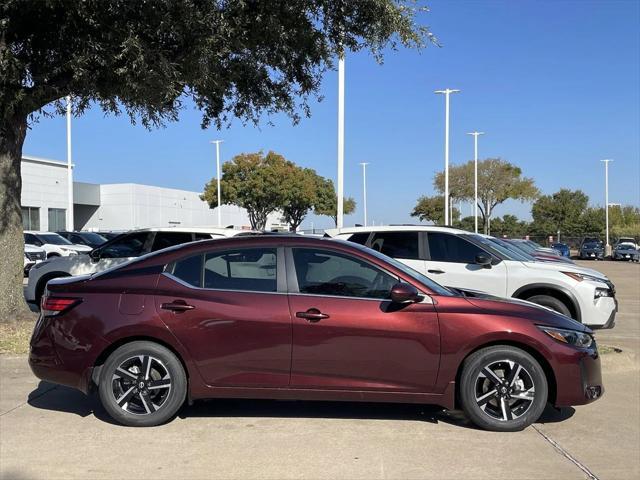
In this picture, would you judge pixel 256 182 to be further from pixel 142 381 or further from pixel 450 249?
pixel 142 381

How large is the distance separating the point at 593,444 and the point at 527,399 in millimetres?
658

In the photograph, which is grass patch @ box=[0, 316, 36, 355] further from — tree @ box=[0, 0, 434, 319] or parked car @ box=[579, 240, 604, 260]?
parked car @ box=[579, 240, 604, 260]

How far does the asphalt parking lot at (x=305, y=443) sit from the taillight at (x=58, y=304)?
0.99m

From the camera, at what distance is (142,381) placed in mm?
4988

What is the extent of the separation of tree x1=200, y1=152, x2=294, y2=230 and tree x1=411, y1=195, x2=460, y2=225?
29.0 metres

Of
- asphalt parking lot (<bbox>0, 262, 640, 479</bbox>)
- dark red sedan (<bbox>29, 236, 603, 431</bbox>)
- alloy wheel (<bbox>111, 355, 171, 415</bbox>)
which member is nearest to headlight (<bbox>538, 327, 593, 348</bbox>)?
dark red sedan (<bbox>29, 236, 603, 431</bbox>)

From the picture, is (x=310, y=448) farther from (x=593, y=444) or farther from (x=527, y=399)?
(x=593, y=444)

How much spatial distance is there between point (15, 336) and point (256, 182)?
3749cm

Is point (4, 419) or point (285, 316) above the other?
point (285, 316)

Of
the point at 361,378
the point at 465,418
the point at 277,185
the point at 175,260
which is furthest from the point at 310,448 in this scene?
the point at 277,185

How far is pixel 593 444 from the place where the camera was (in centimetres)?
492

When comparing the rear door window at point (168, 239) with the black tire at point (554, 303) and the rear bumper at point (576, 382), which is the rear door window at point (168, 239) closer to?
the black tire at point (554, 303)

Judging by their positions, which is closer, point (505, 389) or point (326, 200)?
point (505, 389)

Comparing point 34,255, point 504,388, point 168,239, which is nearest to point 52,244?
point 34,255
